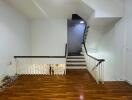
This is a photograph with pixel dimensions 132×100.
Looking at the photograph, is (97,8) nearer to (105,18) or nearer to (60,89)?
(105,18)

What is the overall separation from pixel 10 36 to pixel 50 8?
210 cm

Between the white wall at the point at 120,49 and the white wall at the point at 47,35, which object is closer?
the white wall at the point at 120,49

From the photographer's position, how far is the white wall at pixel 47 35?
9.29 meters

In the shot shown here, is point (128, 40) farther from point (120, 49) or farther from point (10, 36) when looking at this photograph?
point (10, 36)

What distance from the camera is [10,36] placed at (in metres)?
6.58

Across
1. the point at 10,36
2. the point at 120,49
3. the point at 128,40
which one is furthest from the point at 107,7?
the point at 10,36

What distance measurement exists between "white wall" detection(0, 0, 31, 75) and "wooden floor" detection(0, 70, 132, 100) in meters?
1.00

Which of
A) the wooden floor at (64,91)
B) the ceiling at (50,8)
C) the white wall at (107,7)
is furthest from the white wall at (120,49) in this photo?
the ceiling at (50,8)

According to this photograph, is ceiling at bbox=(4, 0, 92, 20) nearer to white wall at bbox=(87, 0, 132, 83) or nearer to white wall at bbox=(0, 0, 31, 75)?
white wall at bbox=(0, 0, 31, 75)

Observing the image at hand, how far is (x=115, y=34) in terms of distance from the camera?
21.4 ft

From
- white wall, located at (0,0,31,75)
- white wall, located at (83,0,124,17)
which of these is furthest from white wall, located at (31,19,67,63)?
white wall, located at (83,0,124,17)

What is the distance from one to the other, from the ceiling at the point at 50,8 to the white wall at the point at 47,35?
0.61 metres

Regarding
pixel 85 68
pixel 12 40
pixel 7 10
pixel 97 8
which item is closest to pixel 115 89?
pixel 97 8

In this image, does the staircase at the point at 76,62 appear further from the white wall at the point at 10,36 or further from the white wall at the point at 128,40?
the white wall at the point at 128,40
